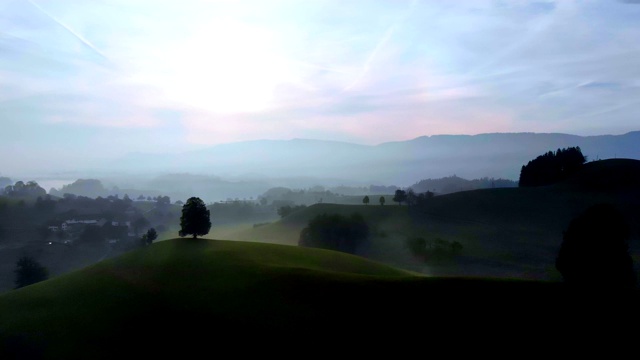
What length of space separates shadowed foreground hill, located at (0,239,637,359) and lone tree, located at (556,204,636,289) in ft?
23.3

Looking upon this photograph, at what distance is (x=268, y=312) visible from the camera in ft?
114

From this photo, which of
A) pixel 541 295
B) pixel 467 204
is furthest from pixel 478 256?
pixel 541 295

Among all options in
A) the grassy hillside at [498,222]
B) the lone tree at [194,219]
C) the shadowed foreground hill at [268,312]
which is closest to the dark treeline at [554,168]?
the grassy hillside at [498,222]

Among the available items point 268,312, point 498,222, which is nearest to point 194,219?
point 268,312

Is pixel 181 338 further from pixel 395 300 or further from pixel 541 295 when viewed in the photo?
pixel 541 295

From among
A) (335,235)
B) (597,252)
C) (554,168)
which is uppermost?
(554,168)

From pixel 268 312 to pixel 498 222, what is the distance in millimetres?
94039

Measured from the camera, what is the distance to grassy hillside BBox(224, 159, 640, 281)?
8581 cm

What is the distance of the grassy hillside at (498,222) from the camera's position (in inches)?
3378

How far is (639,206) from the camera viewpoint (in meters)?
112

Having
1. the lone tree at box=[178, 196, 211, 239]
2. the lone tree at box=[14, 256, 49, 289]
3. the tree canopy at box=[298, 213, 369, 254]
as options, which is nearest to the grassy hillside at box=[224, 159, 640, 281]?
the tree canopy at box=[298, 213, 369, 254]

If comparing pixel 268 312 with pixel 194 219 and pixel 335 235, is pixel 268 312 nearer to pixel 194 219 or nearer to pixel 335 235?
pixel 194 219

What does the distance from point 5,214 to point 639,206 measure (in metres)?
185

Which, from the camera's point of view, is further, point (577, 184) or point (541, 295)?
point (577, 184)
